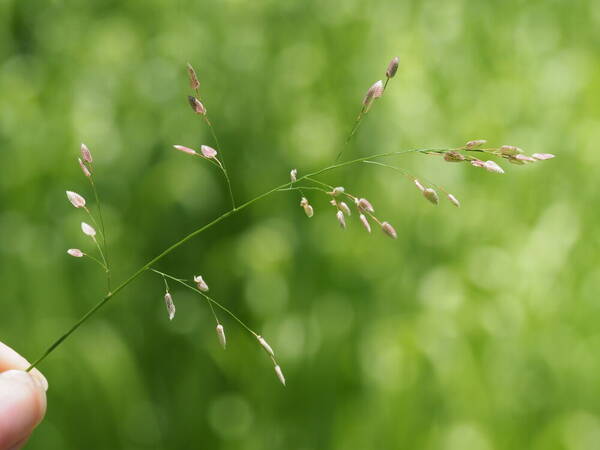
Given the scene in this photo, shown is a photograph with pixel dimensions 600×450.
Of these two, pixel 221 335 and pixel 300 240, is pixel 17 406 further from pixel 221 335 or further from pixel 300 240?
pixel 300 240

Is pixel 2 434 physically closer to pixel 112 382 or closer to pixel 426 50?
pixel 112 382

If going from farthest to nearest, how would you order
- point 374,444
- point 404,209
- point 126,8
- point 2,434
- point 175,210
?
point 126,8
point 175,210
point 404,209
point 374,444
point 2,434

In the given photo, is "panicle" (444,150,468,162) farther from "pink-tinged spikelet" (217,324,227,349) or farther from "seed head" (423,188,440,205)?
"pink-tinged spikelet" (217,324,227,349)

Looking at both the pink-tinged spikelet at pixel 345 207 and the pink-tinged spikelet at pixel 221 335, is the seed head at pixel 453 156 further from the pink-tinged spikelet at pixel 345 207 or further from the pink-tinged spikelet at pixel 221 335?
the pink-tinged spikelet at pixel 221 335

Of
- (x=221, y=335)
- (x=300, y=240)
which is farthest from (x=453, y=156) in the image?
(x=300, y=240)

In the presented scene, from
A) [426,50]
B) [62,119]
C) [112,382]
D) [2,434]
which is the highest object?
[2,434]

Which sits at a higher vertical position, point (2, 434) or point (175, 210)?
point (2, 434)

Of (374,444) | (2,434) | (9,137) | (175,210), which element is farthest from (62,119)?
(2,434)
